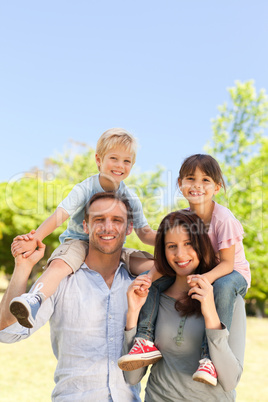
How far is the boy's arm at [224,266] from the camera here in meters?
2.70

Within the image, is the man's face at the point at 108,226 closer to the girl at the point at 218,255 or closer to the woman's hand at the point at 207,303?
the girl at the point at 218,255

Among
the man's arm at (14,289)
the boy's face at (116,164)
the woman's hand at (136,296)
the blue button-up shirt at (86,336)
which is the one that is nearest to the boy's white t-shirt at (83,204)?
the boy's face at (116,164)

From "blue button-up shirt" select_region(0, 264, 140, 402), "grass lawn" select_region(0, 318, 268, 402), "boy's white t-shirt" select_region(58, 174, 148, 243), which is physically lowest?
"grass lawn" select_region(0, 318, 268, 402)

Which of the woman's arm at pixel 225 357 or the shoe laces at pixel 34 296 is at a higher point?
the shoe laces at pixel 34 296

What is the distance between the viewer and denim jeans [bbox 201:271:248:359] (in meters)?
2.55

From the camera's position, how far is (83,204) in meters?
3.67

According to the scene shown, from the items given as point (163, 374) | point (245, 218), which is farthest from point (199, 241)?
point (245, 218)

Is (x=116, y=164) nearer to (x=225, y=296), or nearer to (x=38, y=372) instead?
(x=225, y=296)

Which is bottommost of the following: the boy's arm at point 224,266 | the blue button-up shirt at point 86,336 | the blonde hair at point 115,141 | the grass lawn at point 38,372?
the grass lawn at point 38,372

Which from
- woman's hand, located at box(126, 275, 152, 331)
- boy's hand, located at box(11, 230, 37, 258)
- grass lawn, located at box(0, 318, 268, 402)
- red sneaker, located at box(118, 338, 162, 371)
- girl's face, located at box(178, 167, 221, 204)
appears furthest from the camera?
grass lawn, located at box(0, 318, 268, 402)

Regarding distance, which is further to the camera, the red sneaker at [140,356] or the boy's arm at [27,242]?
the boy's arm at [27,242]

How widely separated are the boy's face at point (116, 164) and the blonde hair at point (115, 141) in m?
0.04

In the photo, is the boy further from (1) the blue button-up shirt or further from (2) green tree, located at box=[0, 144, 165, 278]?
(2) green tree, located at box=[0, 144, 165, 278]

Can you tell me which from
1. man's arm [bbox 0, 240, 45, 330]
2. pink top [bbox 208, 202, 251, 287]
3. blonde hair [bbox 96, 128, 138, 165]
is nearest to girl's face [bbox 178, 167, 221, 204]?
pink top [bbox 208, 202, 251, 287]
